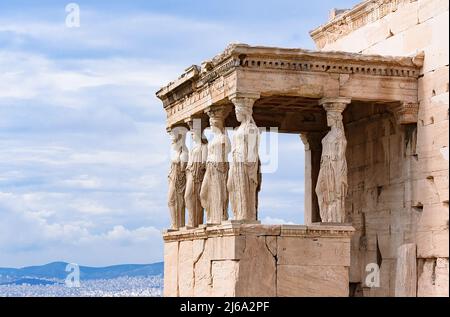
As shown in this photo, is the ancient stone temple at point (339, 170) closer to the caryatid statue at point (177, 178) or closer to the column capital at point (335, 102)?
the column capital at point (335, 102)

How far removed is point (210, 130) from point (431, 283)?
4.17 m

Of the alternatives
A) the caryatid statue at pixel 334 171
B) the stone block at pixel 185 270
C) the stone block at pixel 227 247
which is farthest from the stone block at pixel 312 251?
the stone block at pixel 185 270

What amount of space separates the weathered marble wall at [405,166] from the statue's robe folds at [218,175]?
251cm

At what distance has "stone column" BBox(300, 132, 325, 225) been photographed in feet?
66.3

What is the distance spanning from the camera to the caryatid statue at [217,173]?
1700 centimetres

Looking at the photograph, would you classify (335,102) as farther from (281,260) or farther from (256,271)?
(256,271)

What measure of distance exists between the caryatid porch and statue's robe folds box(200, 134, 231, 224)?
0.02 metres

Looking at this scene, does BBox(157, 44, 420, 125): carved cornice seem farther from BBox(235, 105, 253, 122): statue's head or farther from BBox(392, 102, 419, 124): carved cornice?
BBox(392, 102, 419, 124): carved cornice

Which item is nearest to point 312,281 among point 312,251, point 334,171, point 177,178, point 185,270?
point 312,251

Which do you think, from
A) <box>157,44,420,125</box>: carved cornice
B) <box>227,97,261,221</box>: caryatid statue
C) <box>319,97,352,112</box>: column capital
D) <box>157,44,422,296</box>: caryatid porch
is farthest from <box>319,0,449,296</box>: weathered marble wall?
<box>227,97,261,221</box>: caryatid statue

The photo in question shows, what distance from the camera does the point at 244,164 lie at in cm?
1605

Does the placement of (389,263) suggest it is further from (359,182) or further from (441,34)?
(441,34)

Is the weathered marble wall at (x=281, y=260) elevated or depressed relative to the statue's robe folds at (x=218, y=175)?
depressed
